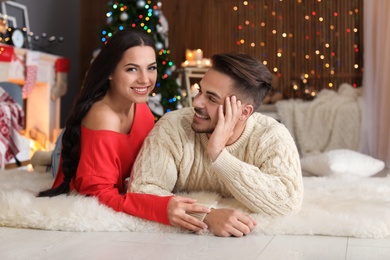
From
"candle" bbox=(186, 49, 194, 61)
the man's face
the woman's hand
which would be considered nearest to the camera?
the woman's hand

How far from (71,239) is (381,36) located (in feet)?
12.6

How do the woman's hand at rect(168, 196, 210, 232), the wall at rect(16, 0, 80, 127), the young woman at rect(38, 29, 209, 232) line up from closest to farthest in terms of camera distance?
the woman's hand at rect(168, 196, 210, 232), the young woman at rect(38, 29, 209, 232), the wall at rect(16, 0, 80, 127)

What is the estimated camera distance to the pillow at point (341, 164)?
11.8 feet

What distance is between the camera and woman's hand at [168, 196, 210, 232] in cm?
180

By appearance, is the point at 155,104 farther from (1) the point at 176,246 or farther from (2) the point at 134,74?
(1) the point at 176,246

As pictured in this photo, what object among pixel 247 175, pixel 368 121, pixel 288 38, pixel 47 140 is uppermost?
pixel 288 38

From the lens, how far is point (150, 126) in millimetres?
2455

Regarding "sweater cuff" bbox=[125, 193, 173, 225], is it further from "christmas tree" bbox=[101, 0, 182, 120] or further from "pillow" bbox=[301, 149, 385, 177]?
"christmas tree" bbox=[101, 0, 182, 120]

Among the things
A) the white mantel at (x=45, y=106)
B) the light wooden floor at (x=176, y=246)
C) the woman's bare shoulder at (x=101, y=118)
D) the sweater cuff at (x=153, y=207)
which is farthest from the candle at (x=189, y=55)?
the light wooden floor at (x=176, y=246)

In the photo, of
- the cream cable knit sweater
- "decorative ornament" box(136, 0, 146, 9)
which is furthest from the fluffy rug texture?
the cream cable knit sweater

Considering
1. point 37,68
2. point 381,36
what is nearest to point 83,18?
point 37,68

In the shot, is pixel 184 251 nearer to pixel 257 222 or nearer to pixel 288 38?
pixel 257 222

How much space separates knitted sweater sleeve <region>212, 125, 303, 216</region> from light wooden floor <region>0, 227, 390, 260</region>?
14 cm

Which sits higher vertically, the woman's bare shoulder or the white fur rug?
the woman's bare shoulder
